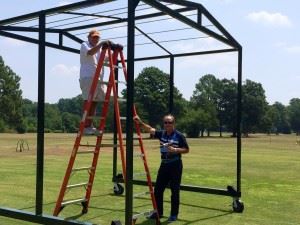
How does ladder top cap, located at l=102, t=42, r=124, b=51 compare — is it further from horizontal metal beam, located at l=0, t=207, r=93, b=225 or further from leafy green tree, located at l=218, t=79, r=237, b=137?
leafy green tree, located at l=218, t=79, r=237, b=137

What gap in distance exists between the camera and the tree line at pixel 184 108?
66.3 m

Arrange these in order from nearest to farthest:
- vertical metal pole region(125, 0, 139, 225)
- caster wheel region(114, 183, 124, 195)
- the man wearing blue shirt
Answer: vertical metal pole region(125, 0, 139, 225) < the man wearing blue shirt < caster wheel region(114, 183, 124, 195)

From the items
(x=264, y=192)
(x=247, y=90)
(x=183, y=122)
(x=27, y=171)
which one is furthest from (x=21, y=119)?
(x=264, y=192)

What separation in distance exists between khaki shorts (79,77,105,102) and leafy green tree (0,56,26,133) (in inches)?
3376

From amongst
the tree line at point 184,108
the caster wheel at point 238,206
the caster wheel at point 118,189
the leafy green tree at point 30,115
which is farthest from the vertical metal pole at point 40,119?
the leafy green tree at point 30,115

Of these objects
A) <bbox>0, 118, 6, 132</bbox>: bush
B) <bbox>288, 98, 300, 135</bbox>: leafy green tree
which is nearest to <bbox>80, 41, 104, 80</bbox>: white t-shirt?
<bbox>0, 118, 6, 132</bbox>: bush

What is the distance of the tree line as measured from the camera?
66338 millimetres

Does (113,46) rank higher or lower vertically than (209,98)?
lower

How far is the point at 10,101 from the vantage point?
9056 cm

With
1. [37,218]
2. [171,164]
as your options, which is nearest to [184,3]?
[171,164]

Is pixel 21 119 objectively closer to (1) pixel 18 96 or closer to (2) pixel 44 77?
(1) pixel 18 96

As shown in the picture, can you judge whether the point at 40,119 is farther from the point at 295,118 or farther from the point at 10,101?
the point at 295,118

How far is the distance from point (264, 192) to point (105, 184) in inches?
175

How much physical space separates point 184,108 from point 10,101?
33.9 meters
